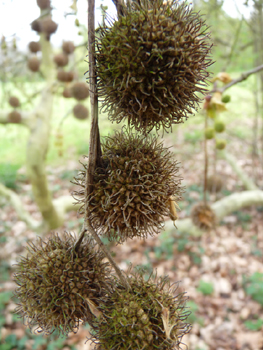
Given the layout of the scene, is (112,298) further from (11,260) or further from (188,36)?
(11,260)

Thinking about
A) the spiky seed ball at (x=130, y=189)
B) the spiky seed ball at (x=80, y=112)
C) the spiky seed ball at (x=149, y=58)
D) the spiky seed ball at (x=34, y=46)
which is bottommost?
the spiky seed ball at (x=130, y=189)

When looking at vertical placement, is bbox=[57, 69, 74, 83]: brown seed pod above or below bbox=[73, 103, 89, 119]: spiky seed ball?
above

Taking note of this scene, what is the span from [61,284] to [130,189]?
55 centimetres

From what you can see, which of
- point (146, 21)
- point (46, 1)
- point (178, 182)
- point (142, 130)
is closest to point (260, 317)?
point (178, 182)

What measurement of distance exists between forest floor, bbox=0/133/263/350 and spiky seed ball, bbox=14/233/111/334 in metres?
2.26

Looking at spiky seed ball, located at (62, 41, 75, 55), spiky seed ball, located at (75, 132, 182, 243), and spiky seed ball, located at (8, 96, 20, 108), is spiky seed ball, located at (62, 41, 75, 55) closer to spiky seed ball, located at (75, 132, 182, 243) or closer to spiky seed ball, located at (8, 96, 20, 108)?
spiky seed ball, located at (8, 96, 20, 108)

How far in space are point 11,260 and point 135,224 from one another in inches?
194

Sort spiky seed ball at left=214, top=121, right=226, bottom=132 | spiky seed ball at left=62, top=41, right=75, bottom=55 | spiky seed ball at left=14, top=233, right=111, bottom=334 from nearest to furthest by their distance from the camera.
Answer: spiky seed ball at left=14, top=233, right=111, bottom=334 < spiky seed ball at left=214, top=121, right=226, bottom=132 < spiky seed ball at left=62, top=41, right=75, bottom=55

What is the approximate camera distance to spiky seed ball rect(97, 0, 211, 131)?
108 centimetres

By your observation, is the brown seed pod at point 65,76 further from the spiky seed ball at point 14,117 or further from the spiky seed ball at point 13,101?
the spiky seed ball at point 14,117

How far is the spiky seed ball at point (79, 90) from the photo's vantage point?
385 cm

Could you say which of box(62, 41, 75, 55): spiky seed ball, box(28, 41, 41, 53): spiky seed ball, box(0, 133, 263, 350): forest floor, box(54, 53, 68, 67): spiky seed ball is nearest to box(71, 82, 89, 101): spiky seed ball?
box(62, 41, 75, 55): spiky seed ball

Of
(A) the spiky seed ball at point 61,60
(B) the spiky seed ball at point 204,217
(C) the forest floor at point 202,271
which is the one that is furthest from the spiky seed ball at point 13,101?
(B) the spiky seed ball at point 204,217

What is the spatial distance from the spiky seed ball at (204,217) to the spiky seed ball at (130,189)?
221cm
